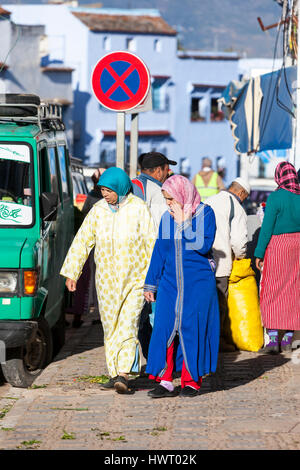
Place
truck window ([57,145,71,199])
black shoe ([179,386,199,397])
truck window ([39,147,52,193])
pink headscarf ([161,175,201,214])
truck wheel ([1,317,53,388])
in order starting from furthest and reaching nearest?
truck window ([57,145,71,199]) < truck window ([39,147,52,193]) < truck wheel ([1,317,53,388]) < black shoe ([179,386,199,397]) < pink headscarf ([161,175,201,214])

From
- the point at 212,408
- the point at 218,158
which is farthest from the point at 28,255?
the point at 218,158

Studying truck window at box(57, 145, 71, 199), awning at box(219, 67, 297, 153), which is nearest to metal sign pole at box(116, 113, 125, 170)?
truck window at box(57, 145, 71, 199)

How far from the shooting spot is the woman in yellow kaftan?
8.55 metres

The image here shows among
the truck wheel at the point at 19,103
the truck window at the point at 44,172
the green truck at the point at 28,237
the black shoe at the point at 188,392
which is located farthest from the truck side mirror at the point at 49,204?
the black shoe at the point at 188,392

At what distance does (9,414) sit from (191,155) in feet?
191

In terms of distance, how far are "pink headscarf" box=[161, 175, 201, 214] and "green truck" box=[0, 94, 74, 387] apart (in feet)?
4.33

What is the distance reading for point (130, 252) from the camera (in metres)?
8.59

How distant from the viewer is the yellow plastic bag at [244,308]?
10461mm

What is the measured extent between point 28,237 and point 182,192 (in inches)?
61.9

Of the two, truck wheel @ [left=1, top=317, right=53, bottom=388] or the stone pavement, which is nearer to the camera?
the stone pavement

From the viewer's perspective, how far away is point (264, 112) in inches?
575

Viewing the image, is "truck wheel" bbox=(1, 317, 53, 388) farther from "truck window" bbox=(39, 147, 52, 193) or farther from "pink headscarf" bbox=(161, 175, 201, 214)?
"pink headscarf" bbox=(161, 175, 201, 214)

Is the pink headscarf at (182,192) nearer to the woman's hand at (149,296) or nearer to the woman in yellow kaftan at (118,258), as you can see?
the woman in yellow kaftan at (118,258)

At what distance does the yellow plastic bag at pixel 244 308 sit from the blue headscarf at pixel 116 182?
7.82 feet
